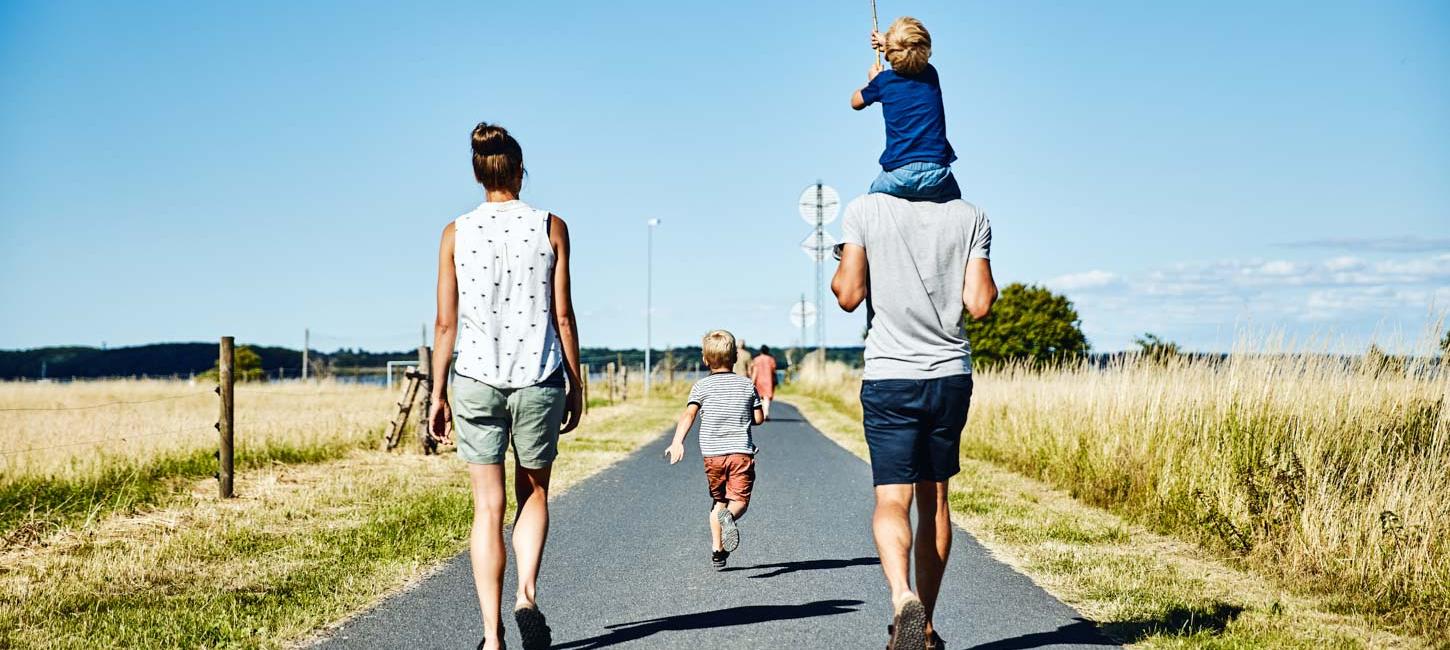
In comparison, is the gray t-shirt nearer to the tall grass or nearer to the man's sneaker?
the man's sneaker

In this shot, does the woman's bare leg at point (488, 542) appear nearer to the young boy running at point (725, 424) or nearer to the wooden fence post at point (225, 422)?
the young boy running at point (725, 424)

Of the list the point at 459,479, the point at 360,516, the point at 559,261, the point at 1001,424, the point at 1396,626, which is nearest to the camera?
the point at 559,261

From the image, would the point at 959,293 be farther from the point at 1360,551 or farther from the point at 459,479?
the point at 459,479

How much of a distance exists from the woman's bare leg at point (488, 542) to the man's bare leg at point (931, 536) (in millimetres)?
1656

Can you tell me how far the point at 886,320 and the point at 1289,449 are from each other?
223 inches

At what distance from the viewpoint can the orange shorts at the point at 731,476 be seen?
7.36 m

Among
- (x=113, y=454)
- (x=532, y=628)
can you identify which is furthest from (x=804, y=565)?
(x=113, y=454)

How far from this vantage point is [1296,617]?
5773 mm

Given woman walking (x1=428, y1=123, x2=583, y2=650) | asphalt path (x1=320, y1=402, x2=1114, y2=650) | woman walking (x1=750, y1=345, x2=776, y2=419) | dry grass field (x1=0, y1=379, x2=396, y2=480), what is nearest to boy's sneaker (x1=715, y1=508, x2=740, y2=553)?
asphalt path (x1=320, y1=402, x2=1114, y2=650)

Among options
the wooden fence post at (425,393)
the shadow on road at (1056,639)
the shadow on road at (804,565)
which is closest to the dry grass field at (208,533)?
the wooden fence post at (425,393)

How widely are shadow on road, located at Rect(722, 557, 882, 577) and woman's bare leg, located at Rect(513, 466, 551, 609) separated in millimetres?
2517

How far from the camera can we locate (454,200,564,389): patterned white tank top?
445 cm

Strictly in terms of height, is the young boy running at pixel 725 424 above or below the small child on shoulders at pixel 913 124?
below

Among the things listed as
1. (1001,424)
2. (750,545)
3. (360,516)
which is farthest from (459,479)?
(1001,424)
